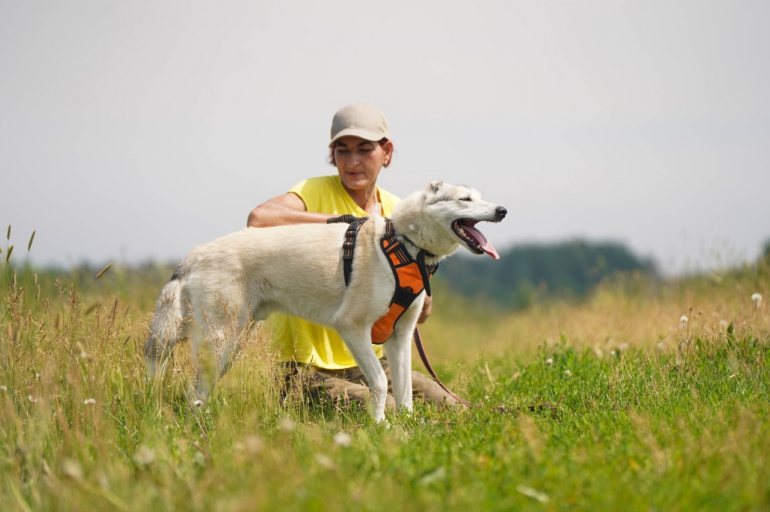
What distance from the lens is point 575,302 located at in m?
12.4

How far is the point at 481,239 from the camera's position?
168 inches

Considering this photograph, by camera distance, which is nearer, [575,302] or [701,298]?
[701,298]

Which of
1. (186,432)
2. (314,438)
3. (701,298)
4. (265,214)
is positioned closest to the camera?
(314,438)

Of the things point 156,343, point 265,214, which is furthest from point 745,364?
point 156,343

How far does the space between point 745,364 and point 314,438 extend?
335cm

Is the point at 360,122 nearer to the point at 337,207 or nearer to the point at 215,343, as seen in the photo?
the point at 337,207

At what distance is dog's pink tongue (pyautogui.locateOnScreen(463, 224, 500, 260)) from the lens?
4176 millimetres

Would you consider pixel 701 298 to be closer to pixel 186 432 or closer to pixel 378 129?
pixel 378 129

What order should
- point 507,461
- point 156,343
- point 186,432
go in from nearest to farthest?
point 507,461
point 186,432
point 156,343

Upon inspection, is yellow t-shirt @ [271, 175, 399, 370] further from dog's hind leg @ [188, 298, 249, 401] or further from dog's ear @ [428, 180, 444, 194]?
dog's ear @ [428, 180, 444, 194]

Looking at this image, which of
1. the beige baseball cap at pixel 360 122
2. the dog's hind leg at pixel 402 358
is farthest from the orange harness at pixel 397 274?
the beige baseball cap at pixel 360 122

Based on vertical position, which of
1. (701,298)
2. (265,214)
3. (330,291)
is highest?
(265,214)

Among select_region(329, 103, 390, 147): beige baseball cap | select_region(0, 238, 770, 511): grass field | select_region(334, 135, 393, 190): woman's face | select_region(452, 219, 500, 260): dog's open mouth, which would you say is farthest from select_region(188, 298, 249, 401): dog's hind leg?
select_region(329, 103, 390, 147): beige baseball cap

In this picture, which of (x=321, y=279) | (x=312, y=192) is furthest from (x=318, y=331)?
Result: (x=312, y=192)
